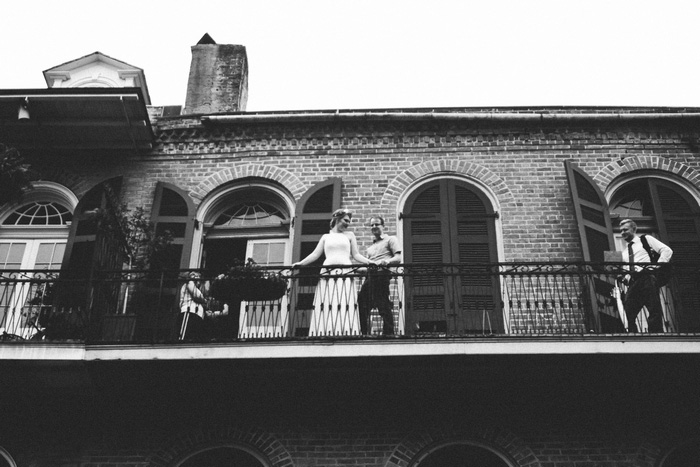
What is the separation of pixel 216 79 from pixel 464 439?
7790 mm

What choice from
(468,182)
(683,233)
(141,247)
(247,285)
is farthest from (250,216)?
(683,233)

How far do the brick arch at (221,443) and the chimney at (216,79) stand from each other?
6042mm

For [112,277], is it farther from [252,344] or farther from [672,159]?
[672,159]

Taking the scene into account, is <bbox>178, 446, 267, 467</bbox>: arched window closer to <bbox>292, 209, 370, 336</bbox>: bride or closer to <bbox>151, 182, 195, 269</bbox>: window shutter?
<bbox>292, 209, 370, 336</bbox>: bride

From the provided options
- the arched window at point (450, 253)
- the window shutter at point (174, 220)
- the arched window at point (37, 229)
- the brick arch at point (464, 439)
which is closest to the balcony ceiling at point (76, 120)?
the arched window at point (37, 229)

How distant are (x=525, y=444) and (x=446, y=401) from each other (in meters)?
0.95

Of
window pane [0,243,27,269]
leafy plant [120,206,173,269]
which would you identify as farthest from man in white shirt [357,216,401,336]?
window pane [0,243,27,269]

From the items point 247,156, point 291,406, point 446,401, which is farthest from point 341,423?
point 247,156

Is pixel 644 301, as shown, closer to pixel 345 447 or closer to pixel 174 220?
pixel 345 447

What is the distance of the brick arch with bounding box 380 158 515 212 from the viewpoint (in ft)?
38.8

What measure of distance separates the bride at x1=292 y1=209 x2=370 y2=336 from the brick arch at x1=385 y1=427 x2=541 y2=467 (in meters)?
1.36

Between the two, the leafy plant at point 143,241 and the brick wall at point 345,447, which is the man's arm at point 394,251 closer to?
the brick wall at point 345,447

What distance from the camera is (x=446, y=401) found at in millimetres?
9352

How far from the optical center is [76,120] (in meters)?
12.2
